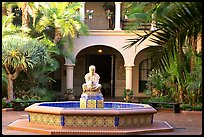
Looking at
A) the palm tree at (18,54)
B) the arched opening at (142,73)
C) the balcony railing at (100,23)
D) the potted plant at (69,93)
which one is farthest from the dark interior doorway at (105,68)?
the palm tree at (18,54)

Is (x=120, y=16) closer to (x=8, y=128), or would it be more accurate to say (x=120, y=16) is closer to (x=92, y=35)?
(x=92, y=35)

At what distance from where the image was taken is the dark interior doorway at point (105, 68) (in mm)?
26198

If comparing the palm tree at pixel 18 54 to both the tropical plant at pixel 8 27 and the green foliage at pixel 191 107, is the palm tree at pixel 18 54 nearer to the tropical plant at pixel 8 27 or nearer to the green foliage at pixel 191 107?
the tropical plant at pixel 8 27

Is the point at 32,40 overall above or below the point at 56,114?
above

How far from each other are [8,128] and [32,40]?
24.8 ft

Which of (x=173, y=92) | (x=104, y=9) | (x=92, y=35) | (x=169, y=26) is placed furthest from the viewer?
(x=104, y=9)

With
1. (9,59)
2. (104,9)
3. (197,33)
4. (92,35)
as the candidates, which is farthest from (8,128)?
(104,9)

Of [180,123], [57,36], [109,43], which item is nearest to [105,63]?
[109,43]

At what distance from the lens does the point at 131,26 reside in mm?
18891

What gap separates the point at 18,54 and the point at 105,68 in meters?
10.3

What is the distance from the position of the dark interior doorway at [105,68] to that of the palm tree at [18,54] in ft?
26.3

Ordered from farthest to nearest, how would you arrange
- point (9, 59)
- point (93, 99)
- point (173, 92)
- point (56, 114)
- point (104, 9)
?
point (104, 9), point (173, 92), point (9, 59), point (93, 99), point (56, 114)

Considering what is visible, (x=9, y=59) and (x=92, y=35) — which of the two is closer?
(x=9, y=59)

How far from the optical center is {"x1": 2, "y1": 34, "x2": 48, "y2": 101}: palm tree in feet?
57.3
